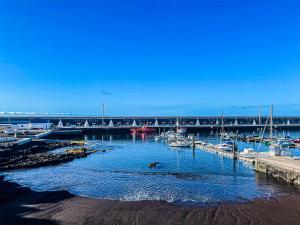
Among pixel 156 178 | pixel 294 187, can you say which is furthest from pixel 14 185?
pixel 294 187

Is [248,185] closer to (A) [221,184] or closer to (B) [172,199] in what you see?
(A) [221,184]

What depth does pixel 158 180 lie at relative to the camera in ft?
117

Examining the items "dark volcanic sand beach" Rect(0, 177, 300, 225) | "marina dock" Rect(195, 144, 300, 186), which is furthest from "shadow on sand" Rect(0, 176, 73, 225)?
"marina dock" Rect(195, 144, 300, 186)

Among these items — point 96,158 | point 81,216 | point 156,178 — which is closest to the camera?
point 81,216

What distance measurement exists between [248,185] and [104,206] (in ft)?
53.4

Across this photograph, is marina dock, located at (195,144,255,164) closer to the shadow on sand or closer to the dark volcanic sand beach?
the dark volcanic sand beach

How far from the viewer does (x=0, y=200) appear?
26.1m

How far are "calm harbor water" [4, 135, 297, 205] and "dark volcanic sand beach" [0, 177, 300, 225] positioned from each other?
2138 mm

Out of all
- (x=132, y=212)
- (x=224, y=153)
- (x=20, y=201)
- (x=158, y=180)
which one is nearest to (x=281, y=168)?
(x=158, y=180)

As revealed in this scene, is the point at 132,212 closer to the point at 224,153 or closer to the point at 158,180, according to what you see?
the point at 158,180

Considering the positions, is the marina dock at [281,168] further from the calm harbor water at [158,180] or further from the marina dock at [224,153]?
the marina dock at [224,153]

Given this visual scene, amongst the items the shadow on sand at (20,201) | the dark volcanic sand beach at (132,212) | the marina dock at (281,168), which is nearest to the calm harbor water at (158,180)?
the marina dock at (281,168)

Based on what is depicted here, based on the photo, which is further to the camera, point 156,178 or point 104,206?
point 156,178

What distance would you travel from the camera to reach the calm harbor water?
28.7 m
